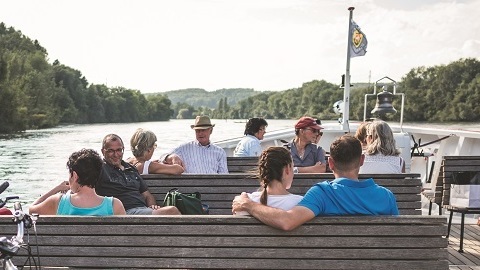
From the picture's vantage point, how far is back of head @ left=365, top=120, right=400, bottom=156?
4.31 m

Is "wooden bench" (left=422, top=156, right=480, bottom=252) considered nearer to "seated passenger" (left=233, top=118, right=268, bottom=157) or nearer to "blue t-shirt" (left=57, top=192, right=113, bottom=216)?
"seated passenger" (left=233, top=118, right=268, bottom=157)

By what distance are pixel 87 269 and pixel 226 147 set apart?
6853mm

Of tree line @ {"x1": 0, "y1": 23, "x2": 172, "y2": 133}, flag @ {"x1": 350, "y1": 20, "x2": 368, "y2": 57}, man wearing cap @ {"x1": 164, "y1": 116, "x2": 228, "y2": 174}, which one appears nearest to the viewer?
man wearing cap @ {"x1": 164, "y1": 116, "x2": 228, "y2": 174}

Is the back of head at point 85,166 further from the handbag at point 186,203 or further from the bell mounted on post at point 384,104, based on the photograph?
the bell mounted on post at point 384,104

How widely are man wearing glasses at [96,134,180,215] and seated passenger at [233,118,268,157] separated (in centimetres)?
240

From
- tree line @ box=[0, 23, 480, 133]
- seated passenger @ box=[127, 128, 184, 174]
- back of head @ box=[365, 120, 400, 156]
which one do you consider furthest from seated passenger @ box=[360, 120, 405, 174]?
tree line @ box=[0, 23, 480, 133]

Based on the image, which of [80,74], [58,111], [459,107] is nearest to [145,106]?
[80,74]

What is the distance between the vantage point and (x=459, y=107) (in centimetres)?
4353

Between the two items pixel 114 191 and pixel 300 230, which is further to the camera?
pixel 114 191

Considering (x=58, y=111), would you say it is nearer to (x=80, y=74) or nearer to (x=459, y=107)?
(x=80, y=74)

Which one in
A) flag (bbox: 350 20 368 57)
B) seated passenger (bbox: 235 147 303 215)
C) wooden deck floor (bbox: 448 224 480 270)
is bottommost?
wooden deck floor (bbox: 448 224 480 270)

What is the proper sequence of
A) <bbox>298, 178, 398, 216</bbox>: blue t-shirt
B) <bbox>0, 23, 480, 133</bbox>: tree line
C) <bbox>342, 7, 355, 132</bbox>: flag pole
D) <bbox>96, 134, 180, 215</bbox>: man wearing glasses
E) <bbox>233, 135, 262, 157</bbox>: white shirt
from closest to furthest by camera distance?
<bbox>298, 178, 398, 216</bbox>: blue t-shirt < <bbox>96, 134, 180, 215</bbox>: man wearing glasses < <bbox>233, 135, 262, 157</bbox>: white shirt < <bbox>342, 7, 355, 132</bbox>: flag pole < <bbox>0, 23, 480, 133</bbox>: tree line

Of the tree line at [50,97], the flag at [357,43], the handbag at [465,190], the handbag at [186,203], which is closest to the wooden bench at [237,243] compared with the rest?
the handbag at [186,203]

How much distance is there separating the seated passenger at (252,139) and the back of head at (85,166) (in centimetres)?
339
